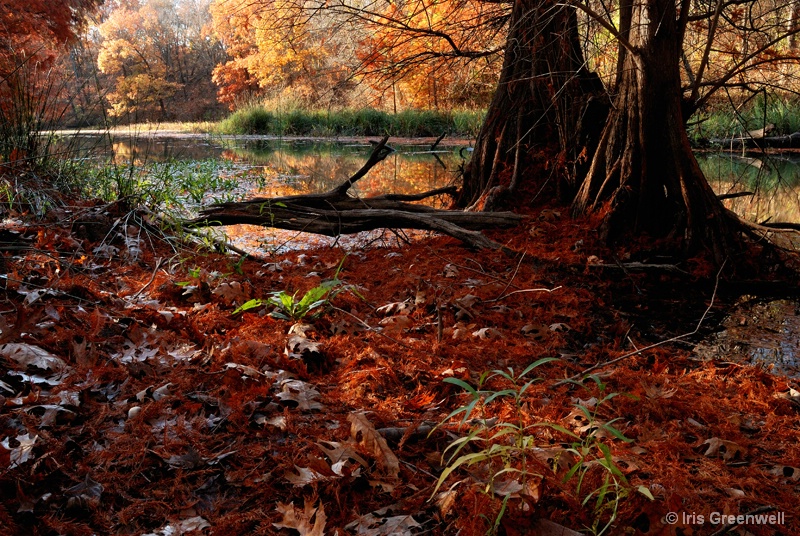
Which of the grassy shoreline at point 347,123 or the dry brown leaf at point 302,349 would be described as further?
the grassy shoreline at point 347,123

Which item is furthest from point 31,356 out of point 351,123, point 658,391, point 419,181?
point 351,123

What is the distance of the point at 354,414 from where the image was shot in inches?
84.6

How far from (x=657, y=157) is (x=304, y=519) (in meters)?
A: 4.40

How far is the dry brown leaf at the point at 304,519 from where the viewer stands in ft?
5.23

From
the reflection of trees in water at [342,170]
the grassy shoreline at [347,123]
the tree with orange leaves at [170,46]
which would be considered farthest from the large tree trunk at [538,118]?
the tree with orange leaves at [170,46]

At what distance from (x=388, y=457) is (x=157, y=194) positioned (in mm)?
4806

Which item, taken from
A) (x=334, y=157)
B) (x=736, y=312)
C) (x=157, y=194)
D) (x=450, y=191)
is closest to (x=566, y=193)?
(x=450, y=191)

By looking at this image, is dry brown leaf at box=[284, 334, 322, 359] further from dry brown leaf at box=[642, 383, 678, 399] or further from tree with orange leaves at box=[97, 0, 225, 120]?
tree with orange leaves at box=[97, 0, 225, 120]

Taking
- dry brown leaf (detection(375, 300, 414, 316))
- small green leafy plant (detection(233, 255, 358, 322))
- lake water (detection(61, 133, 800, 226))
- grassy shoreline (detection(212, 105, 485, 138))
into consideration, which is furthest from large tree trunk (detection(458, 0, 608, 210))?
grassy shoreline (detection(212, 105, 485, 138))

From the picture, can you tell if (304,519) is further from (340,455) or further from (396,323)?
(396,323)

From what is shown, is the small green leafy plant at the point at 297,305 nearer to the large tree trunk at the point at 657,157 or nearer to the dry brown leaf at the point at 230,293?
the dry brown leaf at the point at 230,293

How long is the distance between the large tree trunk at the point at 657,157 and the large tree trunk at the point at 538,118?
0.87m

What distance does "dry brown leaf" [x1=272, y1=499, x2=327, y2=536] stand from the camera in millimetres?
1595

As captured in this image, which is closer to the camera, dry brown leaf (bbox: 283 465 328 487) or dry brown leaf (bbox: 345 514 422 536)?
dry brown leaf (bbox: 345 514 422 536)
